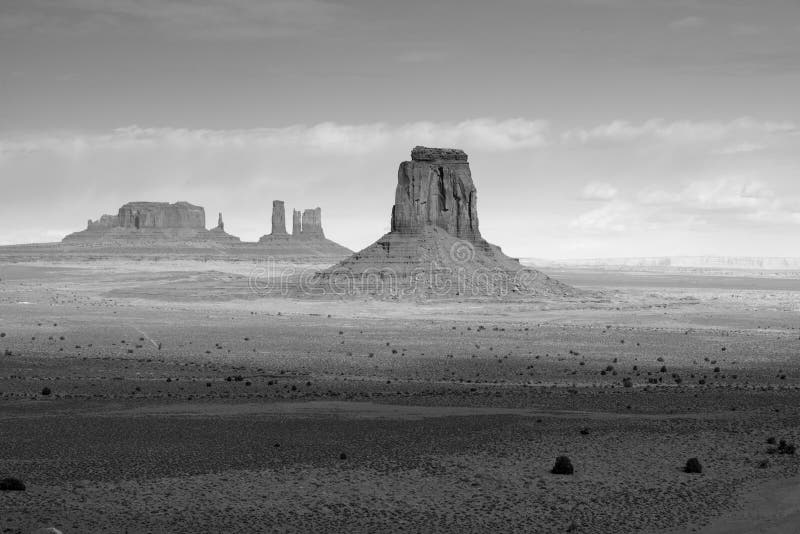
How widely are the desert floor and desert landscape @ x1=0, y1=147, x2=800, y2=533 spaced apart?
0.22 feet

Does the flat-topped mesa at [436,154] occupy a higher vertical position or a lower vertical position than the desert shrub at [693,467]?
higher

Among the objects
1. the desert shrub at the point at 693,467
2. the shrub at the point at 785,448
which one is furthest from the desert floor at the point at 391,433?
the shrub at the point at 785,448

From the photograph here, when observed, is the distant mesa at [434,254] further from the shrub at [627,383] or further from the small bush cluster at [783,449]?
the small bush cluster at [783,449]

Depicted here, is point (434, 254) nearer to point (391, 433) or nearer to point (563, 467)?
point (391, 433)

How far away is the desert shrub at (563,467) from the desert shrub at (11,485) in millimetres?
9267

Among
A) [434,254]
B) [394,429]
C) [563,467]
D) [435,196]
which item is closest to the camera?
[563,467]

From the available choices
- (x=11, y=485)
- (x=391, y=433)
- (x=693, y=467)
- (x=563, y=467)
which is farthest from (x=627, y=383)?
→ (x=11, y=485)

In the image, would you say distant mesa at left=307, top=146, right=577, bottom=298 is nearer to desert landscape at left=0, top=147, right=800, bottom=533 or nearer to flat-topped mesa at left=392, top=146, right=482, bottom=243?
flat-topped mesa at left=392, top=146, right=482, bottom=243

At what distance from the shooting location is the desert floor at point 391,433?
14609 millimetres

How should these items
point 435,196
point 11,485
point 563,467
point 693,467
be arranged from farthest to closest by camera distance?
point 435,196 < point 693,467 < point 563,467 < point 11,485

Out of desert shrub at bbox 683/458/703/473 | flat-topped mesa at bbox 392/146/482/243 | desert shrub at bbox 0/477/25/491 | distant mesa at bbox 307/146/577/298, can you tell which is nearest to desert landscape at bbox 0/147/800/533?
desert shrub at bbox 683/458/703/473

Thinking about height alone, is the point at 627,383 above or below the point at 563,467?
above

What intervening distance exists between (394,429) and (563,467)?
16.3ft

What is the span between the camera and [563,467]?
16.9 metres
